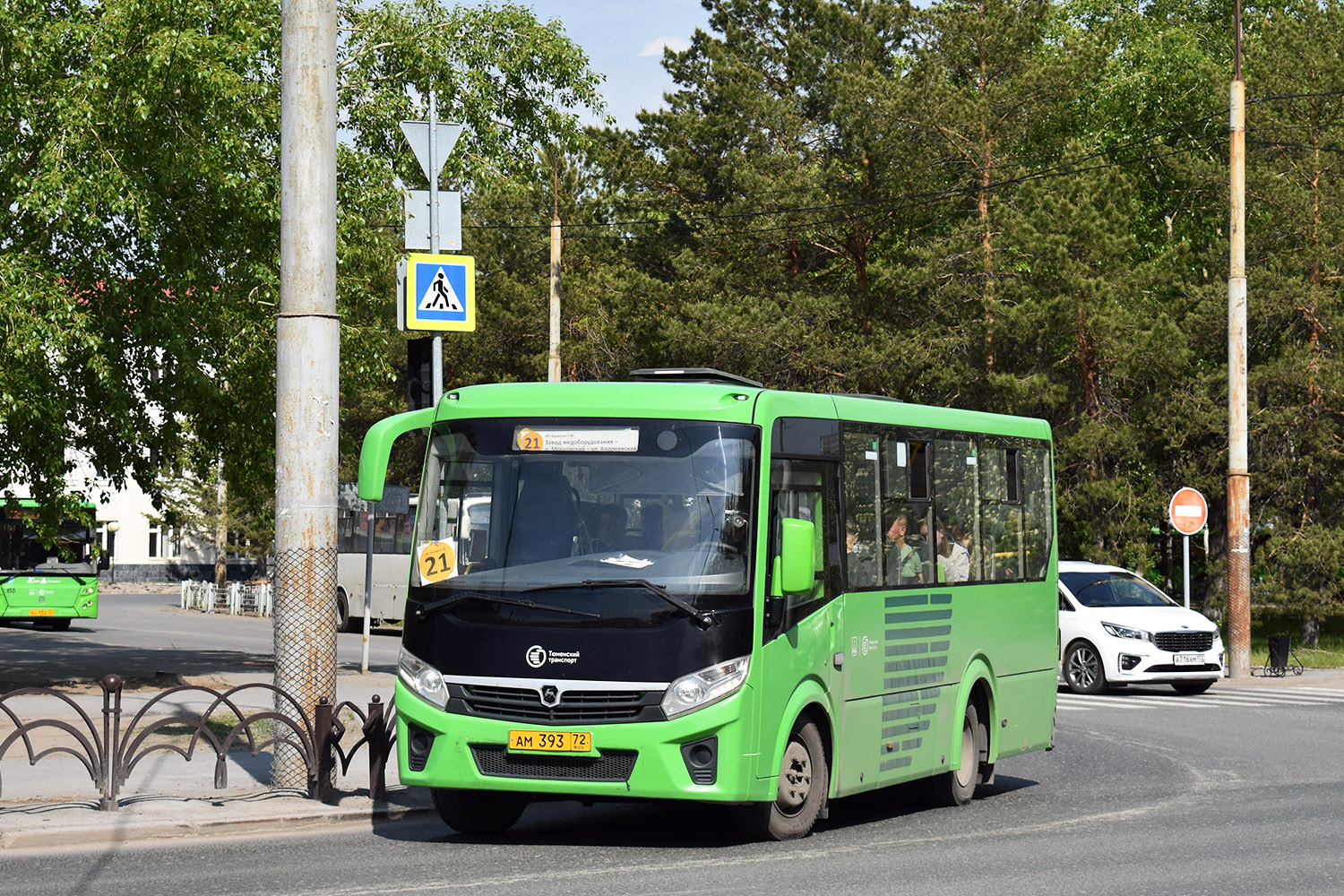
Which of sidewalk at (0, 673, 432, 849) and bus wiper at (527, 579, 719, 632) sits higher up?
bus wiper at (527, 579, 719, 632)

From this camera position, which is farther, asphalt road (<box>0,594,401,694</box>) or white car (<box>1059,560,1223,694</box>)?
asphalt road (<box>0,594,401,694</box>)

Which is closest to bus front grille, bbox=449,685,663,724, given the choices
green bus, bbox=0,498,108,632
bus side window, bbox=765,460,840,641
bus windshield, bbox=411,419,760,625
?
bus windshield, bbox=411,419,760,625

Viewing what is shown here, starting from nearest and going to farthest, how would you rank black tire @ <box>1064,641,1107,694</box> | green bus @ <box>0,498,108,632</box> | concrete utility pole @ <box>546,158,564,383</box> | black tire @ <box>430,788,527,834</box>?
1. black tire @ <box>430,788,527,834</box>
2. black tire @ <box>1064,641,1107,694</box>
3. green bus @ <box>0,498,108,632</box>
4. concrete utility pole @ <box>546,158,564,383</box>

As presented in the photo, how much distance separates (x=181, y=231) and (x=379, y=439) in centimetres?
1169

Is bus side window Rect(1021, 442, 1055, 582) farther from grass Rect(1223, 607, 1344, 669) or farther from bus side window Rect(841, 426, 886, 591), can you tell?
grass Rect(1223, 607, 1344, 669)

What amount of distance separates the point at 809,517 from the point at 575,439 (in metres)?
1.61

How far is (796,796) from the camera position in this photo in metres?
11.5

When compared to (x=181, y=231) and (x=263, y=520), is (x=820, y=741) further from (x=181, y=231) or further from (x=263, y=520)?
(x=263, y=520)

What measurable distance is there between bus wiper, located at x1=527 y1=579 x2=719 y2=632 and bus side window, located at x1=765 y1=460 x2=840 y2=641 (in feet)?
1.48

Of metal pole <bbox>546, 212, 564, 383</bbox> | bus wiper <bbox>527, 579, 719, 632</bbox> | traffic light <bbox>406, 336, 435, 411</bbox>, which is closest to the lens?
bus wiper <bbox>527, 579, 719, 632</bbox>

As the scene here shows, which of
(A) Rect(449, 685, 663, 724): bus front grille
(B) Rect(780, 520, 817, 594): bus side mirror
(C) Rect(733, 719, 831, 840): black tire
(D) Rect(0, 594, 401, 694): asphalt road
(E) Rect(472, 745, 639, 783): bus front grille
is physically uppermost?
(B) Rect(780, 520, 817, 594): bus side mirror

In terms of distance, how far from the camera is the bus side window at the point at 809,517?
11.2 meters

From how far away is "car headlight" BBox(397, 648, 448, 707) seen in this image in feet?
36.1

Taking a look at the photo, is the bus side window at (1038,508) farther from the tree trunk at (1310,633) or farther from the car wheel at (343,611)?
the car wheel at (343,611)
